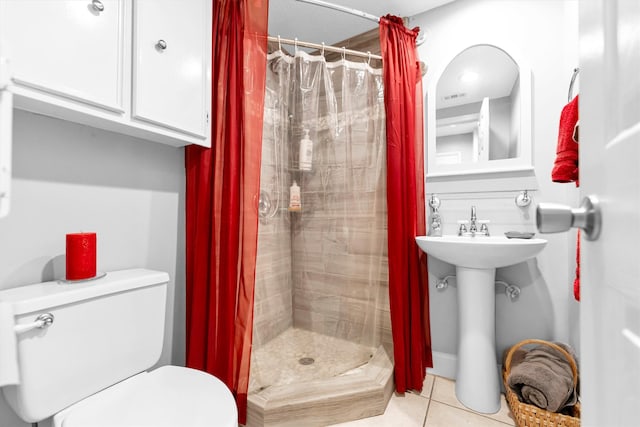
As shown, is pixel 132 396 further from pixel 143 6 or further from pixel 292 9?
pixel 292 9

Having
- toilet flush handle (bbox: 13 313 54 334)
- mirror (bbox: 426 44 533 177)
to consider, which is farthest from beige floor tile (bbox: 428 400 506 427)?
toilet flush handle (bbox: 13 313 54 334)

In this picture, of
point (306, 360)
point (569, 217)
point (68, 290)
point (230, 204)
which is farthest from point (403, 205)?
point (68, 290)

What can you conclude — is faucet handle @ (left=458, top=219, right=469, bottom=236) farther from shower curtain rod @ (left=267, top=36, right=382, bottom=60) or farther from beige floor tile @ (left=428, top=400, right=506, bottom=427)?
shower curtain rod @ (left=267, top=36, right=382, bottom=60)

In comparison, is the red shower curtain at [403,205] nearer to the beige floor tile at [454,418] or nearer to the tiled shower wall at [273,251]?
the beige floor tile at [454,418]

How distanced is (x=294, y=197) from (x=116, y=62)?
937mm

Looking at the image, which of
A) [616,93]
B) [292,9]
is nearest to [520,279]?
[616,93]

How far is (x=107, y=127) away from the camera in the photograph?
3.68ft

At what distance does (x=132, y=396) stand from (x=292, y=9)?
2.11 meters

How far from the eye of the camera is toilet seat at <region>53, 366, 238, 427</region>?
81 centimetres

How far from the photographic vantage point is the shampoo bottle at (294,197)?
1.57 metres

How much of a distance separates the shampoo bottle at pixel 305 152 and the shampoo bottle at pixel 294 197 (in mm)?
111

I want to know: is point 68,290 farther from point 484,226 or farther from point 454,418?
point 484,226

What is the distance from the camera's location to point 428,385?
1645mm

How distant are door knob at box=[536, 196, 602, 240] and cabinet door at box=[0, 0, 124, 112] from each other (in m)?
1.26
